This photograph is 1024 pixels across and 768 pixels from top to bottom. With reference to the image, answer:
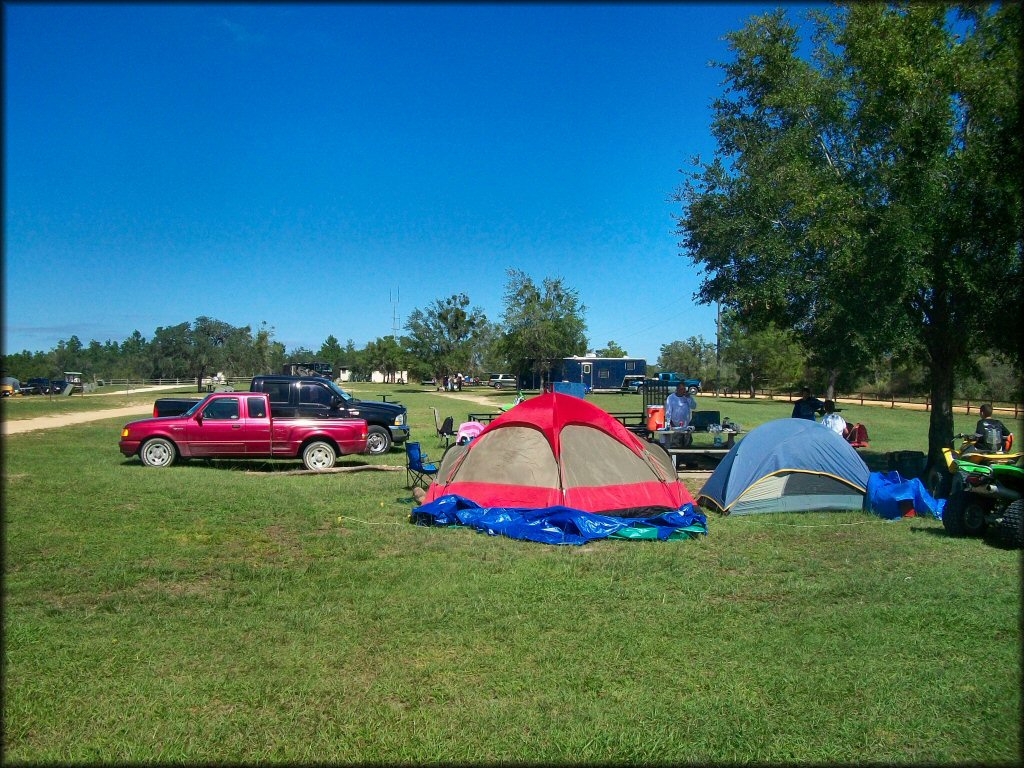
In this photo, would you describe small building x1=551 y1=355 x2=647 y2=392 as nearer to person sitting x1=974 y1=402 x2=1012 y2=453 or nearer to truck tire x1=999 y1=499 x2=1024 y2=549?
person sitting x1=974 y1=402 x2=1012 y2=453

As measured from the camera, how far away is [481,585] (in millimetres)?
6648

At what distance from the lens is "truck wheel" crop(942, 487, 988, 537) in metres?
8.49

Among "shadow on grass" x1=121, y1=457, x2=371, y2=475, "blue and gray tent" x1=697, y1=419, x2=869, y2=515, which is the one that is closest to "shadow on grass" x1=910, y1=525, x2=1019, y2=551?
"blue and gray tent" x1=697, y1=419, x2=869, y2=515

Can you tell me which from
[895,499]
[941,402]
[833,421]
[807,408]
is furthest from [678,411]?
[895,499]

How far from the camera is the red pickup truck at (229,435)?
582 inches

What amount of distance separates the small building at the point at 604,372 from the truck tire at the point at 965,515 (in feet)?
167

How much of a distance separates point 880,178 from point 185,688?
12937 millimetres

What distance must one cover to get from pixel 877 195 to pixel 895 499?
5.93m

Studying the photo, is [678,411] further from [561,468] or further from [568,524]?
[568,524]

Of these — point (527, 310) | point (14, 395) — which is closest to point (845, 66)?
point (527, 310)

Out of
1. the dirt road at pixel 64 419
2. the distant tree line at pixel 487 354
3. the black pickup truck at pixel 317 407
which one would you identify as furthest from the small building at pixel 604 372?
the black pickup truck at pixel 317 407

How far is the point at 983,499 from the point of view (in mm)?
8477

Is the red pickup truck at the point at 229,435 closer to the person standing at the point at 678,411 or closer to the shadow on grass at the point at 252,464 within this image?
the shadow on grass at the point at 252,464

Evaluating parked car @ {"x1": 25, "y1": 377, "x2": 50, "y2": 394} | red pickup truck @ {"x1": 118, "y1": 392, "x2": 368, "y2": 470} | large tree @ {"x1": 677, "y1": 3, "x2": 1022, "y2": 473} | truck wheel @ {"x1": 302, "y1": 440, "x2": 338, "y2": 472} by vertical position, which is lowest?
truck wheel @ {"x1": 302, "y1": 440, "x2": 338, "y2": 472}
